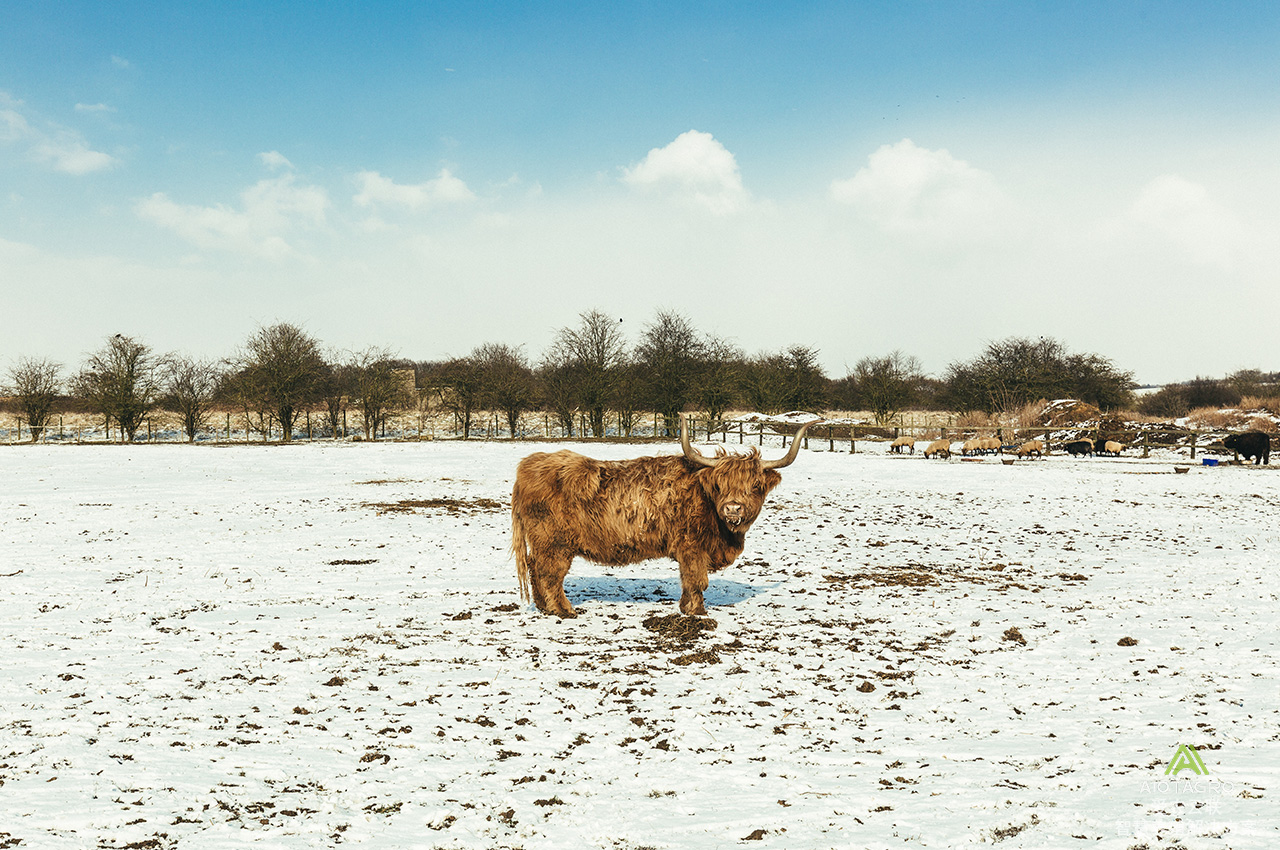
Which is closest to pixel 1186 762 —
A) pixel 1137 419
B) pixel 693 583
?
pixel 693 583

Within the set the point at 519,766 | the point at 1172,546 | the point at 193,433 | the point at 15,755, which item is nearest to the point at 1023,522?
the point at 1172,546

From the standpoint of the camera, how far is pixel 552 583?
7.32 metres

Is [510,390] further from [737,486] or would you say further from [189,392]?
[737,486]

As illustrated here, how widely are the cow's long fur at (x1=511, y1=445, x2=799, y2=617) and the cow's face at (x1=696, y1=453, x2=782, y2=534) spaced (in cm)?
1

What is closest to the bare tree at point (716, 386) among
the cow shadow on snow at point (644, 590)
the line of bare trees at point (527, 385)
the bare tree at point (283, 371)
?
the line of bare trees at point (527, 385)

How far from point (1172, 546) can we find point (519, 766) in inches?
462

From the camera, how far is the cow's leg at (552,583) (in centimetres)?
725

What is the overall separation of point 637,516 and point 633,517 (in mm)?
42

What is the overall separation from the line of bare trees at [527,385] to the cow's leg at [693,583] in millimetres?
34408

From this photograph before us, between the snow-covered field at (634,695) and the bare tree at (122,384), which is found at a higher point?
the bare tree at (122,384)

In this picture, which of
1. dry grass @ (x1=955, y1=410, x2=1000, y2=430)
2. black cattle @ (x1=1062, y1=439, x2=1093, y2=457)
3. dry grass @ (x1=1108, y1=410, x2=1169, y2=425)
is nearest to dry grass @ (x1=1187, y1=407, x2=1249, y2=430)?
dry grass @ (x1=1108, y1=410, x2=1169, y2=425)

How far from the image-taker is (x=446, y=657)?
608 cm

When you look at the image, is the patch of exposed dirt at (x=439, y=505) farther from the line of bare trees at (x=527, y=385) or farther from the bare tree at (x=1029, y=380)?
the bare tree at (x=1029, y=380)

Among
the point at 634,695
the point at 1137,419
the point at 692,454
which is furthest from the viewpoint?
the point at 1137,419
